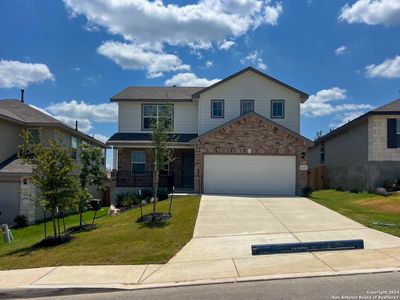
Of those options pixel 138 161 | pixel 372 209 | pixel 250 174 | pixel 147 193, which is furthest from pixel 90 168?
pixel 372 209

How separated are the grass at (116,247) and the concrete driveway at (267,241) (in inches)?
20.7

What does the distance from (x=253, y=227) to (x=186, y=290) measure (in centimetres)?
604

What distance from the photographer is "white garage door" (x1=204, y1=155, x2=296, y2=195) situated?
74.1 ft

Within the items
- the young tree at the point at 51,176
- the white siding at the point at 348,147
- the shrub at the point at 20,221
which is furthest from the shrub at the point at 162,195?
the white siding at the point at 348,147

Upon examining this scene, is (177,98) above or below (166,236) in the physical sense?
above

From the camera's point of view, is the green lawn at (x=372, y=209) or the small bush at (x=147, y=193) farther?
the small bush at (x=147, y=193)

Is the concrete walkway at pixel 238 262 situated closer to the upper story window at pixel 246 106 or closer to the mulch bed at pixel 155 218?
the mulch bed at pixel 155 218

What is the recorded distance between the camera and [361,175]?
24047 mm

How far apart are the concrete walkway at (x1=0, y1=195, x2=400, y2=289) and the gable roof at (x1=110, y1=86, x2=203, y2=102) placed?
14155mm

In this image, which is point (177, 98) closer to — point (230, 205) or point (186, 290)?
point (230, 205)

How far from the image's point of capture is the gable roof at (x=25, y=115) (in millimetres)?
Result: 23320

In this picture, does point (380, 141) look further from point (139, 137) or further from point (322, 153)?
point (139, 137)

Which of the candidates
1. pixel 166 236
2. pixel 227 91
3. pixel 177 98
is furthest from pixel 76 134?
pixel 166 236

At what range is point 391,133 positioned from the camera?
2272 cm
